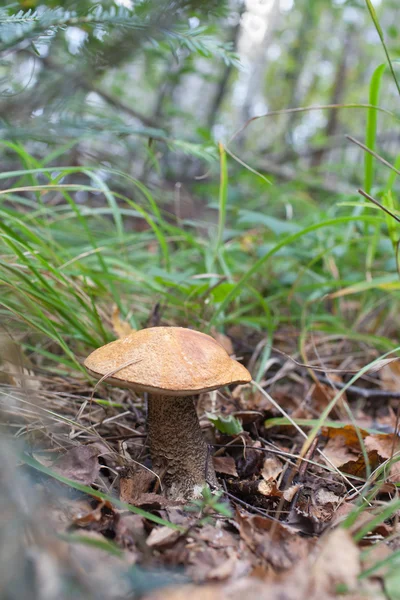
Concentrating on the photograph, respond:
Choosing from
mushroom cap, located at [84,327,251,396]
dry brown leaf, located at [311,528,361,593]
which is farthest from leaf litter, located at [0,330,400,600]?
mushroom cap, located at [84,327,251,396]

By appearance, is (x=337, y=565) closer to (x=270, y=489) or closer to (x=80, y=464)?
(x=270, y=489)

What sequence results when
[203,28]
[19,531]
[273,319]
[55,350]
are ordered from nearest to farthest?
[19,531]
[203,28]
[55,350]
[273,319]

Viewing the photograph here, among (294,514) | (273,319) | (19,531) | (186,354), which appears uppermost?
(19,531)

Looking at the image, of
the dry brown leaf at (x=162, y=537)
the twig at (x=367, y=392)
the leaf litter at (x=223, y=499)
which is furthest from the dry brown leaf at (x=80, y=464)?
the twig at (x=367, y=392)

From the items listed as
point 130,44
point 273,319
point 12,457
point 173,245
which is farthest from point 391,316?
point 12,457

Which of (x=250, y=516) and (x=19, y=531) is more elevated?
(x=19, y=531)

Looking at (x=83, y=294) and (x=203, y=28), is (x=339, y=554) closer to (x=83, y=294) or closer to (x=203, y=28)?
(x=83, y=294)

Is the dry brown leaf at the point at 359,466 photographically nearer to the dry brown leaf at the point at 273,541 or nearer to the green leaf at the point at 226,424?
the green leaf at the point at 226,424
